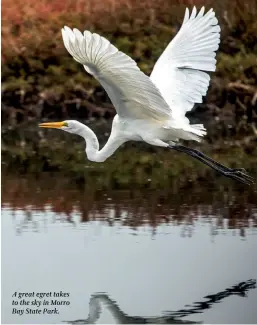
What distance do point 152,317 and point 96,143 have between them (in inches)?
73.6

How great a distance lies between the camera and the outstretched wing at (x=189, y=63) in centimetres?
793

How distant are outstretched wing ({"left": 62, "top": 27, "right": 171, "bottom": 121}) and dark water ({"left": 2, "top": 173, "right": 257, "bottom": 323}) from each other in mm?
1007

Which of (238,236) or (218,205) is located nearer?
(238,236)

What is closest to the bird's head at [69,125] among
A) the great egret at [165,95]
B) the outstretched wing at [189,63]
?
the great egret at [165,95]

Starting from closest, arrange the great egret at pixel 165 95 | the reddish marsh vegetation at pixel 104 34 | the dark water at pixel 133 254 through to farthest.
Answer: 1. the dark water at pixel 133 254
2. the great egret at pixel 165 95
3. the reddish marsh vegetation at pixel 104 34

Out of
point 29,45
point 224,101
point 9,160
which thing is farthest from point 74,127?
point 29,45

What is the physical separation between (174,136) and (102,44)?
173cm

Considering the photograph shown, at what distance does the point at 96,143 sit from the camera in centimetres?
789

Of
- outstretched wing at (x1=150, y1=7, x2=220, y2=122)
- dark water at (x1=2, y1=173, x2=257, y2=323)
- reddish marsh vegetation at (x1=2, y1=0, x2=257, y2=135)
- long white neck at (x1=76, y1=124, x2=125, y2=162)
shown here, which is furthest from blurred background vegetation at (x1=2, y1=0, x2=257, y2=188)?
long white neck at (x1=76, y1=124, x2=125, y2=162)

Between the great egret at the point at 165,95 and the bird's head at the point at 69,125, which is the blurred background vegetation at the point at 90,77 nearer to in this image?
the great egret at the point at 165,95

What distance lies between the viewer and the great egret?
22.5 feet

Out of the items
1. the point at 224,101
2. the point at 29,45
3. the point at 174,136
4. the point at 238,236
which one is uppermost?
the point at 29,45

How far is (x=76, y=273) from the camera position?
23.7 ft

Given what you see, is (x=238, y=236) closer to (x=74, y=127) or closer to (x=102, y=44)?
(x=74, y=127)
